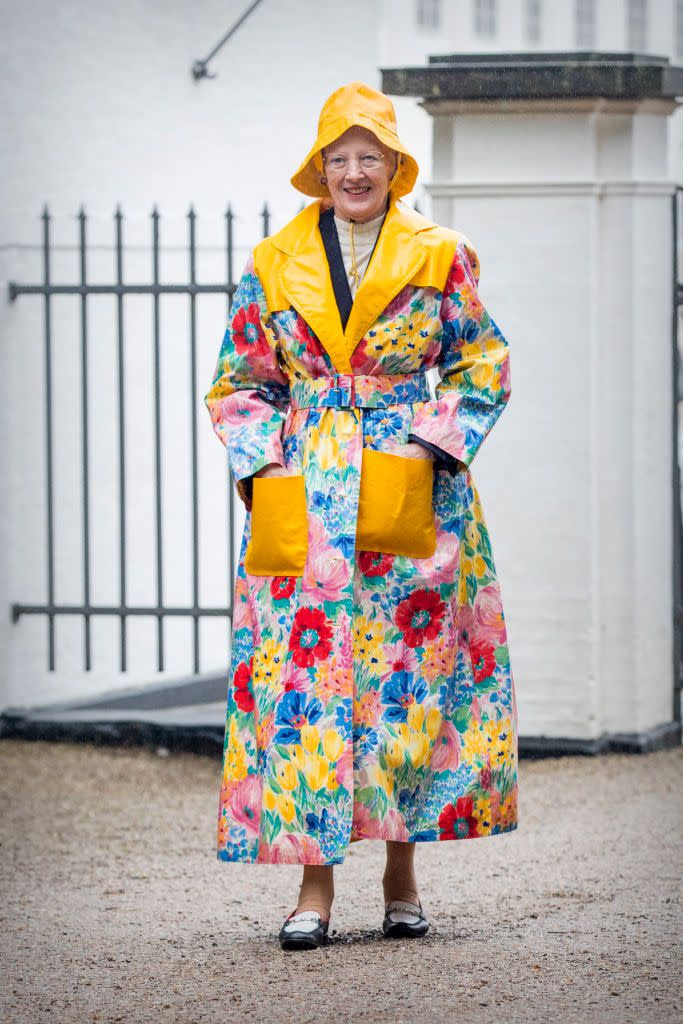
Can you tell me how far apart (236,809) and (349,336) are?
107 centimetres

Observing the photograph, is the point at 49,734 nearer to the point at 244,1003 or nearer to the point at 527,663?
the point at 527,663

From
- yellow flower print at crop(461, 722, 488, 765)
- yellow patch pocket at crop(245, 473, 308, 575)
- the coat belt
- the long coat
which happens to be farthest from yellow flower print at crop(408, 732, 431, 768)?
the coat belt

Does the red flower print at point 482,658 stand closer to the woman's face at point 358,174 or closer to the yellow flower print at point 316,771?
the yellow flower print at point 316,771

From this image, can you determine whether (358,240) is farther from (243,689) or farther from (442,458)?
(243,689)

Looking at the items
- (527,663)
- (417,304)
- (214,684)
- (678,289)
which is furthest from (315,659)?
(214,684)

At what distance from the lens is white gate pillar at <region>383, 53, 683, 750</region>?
20.4 feet

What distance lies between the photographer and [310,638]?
12.2 ft

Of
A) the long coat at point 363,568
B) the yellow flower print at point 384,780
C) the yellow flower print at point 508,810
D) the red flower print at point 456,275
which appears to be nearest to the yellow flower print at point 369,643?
the long coat at point 363,568

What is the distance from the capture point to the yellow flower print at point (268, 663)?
3760mm

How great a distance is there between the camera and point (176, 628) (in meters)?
9.00

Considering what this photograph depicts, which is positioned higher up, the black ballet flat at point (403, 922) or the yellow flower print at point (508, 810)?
the yellow flower print at point (508, 810)

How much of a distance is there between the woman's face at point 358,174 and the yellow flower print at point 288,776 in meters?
1.22

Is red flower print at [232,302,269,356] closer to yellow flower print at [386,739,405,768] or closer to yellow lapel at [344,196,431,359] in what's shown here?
yellow lapel at [344,196,431,359]

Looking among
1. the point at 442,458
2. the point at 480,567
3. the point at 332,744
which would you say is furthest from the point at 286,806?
the point at 442,458
